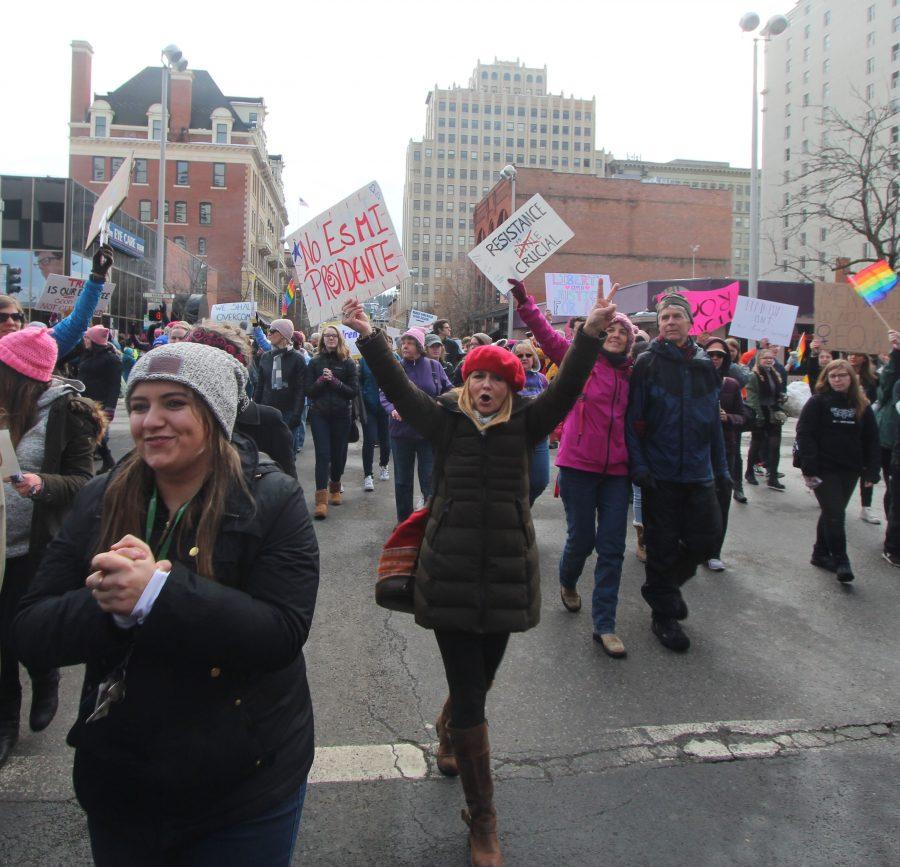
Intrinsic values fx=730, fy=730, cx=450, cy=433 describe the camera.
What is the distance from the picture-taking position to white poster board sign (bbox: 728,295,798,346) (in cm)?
1075

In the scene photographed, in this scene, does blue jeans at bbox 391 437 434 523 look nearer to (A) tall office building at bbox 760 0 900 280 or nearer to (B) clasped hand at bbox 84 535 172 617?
(B) clasped hand at bbox 84 535 172 617

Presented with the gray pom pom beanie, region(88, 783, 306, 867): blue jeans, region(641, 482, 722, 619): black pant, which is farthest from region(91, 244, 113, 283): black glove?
region(641, 482, 722, 619): black pant

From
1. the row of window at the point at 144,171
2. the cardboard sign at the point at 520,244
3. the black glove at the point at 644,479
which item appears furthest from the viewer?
the row of window at the point at 144,171

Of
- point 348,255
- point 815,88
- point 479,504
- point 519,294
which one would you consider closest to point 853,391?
point 519,294

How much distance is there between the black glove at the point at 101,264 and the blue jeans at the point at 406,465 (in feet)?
10.3

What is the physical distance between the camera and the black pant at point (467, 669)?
2.73m

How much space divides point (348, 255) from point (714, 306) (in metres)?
7.73

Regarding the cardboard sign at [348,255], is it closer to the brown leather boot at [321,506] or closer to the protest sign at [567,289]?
the brown leather boot at [321,506]

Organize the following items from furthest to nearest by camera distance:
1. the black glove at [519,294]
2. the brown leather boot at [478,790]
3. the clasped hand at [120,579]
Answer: the black glove at [519,294]
the brown leather boot at [478,790]
the clasped hand at [120,579]

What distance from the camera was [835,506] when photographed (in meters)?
6.06

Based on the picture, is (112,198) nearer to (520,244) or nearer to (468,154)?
(520,244)

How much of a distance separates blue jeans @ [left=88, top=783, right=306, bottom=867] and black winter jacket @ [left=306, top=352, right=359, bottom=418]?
6.46m

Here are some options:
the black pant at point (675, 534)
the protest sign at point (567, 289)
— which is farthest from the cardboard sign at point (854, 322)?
the black pant at point (675, 534)

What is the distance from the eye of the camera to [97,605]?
156cm
